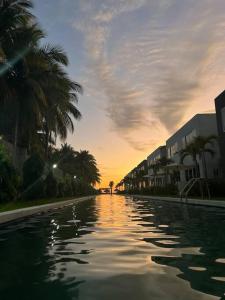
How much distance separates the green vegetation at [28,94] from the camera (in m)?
19.5

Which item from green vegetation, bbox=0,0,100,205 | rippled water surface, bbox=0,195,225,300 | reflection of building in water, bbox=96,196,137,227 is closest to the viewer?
rippled water surface, bbox=0,195,225,300

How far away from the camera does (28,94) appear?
23.8 m

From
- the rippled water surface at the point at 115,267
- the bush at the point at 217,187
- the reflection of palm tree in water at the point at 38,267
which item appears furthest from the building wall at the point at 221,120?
the reflection of palm tree in water at the point at 38,267

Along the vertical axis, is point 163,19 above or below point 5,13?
below

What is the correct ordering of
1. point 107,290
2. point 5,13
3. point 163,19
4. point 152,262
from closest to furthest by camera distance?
1. point 107,290
2. point 152,262
3. point 163,19
4. point 5,13

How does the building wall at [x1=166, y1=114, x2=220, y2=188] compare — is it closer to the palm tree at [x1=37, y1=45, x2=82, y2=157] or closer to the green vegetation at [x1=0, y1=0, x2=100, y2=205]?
the palm tree at [x1=37, y1=45, x2=82, y2=157]

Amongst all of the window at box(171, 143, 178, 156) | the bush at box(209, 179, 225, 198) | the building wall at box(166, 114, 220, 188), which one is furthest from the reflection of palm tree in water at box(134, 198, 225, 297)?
the window at box(171, 143, 178, 156)

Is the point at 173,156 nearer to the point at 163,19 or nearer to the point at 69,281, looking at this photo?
the point at 163,19

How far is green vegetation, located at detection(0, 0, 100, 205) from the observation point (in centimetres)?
1948

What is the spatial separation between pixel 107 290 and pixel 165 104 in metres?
21.9

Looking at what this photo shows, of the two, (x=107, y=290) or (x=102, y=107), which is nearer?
(x=107, y=290)

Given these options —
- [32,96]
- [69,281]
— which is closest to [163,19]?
[69,281]

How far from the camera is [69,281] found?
4.04 meters

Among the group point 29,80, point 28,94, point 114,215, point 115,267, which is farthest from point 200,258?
point 28,94
